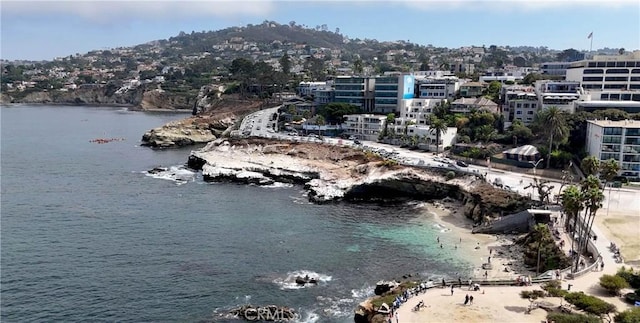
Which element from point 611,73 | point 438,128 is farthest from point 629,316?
point 611,73

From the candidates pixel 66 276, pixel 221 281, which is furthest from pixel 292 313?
pixel 66 276

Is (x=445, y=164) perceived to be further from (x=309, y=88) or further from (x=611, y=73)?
(x=309, y=88)

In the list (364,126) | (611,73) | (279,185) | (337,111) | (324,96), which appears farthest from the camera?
(324,96)

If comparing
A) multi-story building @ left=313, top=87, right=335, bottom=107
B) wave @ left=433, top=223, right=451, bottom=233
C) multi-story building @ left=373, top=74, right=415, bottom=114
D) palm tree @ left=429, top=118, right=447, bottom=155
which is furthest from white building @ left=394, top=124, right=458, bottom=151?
multi-story building @ left=313, top=87, right=335, bottom=107

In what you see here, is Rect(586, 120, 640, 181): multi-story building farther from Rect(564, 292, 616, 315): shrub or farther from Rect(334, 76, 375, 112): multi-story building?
Rect(334, 76, 375, 112): multi-story building

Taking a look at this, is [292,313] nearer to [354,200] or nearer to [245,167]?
[354,200]
